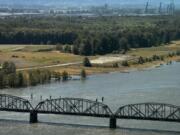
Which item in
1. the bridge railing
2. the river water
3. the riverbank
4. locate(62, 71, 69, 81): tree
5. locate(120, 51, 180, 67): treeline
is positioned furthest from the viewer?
locate(120, 51, 180, 67): treeline

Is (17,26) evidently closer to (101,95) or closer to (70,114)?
(101,95)

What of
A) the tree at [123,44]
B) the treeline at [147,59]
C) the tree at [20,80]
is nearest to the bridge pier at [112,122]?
the tree at [20,80]

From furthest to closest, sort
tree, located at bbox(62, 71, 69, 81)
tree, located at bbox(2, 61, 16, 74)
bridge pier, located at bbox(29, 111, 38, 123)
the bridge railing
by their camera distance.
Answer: tree, located at bbox(62, 71, 69, 81)
tree, located at bbox(2, 61, 16, 74)
bridge pier, located at bbox(29, 111, 38, 123)
the bridge railing

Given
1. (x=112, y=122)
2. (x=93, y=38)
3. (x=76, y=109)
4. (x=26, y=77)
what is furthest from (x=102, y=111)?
(x=93, y=38)

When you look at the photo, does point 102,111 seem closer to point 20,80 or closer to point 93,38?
point 20,80

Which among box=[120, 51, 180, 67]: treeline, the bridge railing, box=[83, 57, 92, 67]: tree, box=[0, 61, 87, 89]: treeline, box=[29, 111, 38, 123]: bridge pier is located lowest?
box=[120, 51, 180, 67]: treeline

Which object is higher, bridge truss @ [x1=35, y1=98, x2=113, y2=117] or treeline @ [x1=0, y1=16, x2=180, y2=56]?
bridge truss @ [x1=35, y1=98, x2=113, y2=117]

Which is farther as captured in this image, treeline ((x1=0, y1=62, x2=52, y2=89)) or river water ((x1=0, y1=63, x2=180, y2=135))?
treeline ((x1=0, y1=62, x2=52, y2=89))

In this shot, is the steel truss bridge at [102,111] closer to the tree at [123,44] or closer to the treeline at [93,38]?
the treeline at [93,38]

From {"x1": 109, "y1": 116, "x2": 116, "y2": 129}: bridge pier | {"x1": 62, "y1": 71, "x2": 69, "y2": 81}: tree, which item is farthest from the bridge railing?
{"x1": 62, "y1": 71, "x2": 69, "y2": 81}: tree

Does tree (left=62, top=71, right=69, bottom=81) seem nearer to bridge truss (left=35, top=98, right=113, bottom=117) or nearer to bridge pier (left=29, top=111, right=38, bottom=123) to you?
bridge truss (left=35, top=98, right=113, bottom=117)
